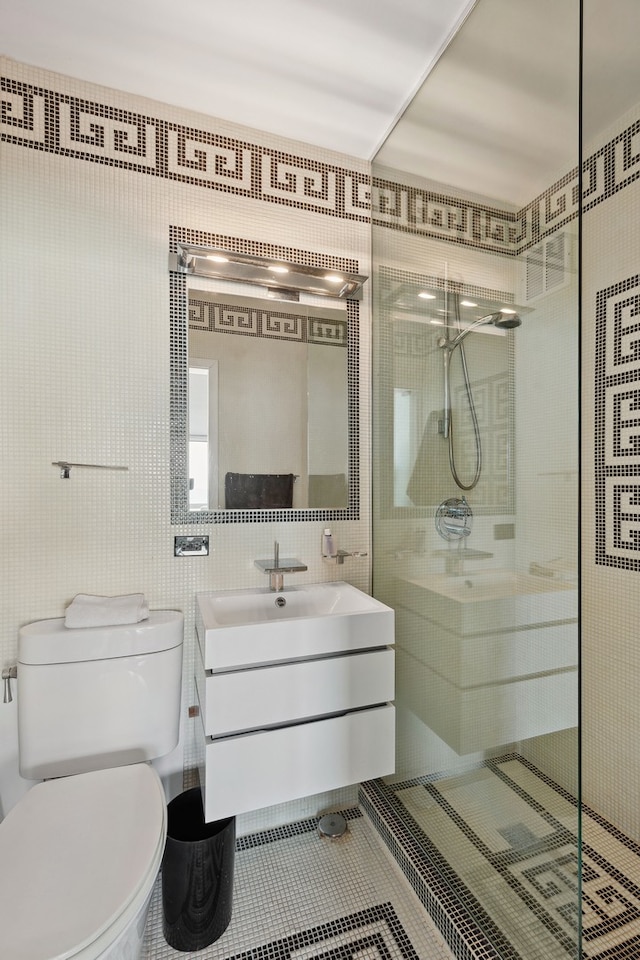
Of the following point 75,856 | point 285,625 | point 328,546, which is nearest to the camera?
point 75,856

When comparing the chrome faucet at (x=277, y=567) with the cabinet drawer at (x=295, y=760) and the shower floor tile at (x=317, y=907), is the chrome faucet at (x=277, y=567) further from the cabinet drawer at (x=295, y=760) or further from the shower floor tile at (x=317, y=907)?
the shower floor tile at (x=317, y=907)

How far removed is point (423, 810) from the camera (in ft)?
5.16

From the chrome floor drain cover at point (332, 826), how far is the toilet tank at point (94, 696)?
722 millimetres

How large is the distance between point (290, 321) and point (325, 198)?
559mm

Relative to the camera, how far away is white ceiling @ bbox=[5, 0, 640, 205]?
1176 millimetres

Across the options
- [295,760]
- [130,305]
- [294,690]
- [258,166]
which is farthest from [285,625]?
[258,166]

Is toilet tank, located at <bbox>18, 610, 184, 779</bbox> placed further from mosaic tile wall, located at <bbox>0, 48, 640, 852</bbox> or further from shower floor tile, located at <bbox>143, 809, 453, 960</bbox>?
shower floor tile, located at <bbox>143, 809, 453, 960</bbox>

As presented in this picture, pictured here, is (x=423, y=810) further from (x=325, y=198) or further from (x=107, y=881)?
(x=325, y=198)

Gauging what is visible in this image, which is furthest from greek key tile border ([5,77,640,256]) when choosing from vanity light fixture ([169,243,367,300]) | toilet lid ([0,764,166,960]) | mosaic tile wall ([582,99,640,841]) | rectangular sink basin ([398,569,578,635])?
toilet lid ([0,764,166,960])

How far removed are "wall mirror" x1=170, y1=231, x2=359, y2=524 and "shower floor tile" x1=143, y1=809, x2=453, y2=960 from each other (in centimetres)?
120

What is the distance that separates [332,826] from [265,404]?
64.3 inches

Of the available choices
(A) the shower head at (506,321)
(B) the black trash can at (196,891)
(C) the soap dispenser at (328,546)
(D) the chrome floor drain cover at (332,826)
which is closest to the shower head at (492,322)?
(A) the shower head at (506,321)

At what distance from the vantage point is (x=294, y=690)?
1395 mm

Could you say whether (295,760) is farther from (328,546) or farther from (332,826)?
(328,546)
